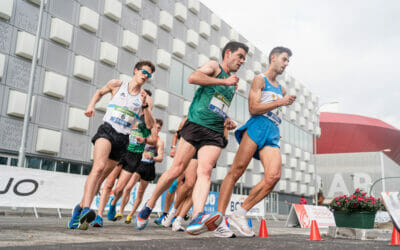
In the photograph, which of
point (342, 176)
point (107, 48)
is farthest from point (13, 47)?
point (342, 176)

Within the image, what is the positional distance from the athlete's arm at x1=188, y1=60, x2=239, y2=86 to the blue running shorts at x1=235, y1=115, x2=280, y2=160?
0.81m

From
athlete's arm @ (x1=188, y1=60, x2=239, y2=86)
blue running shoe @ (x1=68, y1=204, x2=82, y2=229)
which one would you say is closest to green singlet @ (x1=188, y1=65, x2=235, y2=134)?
athlete's arm @ (x1=188, y1=60, x2=239, y2=86)

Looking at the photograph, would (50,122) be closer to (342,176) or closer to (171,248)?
(171,248)

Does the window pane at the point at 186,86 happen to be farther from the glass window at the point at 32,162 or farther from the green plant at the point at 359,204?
the green plant at the point at 359,204

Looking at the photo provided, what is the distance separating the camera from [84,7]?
1731 cm

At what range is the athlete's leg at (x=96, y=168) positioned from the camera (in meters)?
4.45

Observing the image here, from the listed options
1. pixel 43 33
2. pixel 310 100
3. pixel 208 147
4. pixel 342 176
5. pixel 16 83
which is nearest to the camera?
pixel 208 147

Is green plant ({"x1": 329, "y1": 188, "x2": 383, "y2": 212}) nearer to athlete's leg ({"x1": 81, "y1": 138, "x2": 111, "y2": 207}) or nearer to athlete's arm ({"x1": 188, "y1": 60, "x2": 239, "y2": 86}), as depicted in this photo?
athlete's arm ({"x1": 188, "y1": 60, "x2": 239, "y2": 86})

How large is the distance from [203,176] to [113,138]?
1567mm

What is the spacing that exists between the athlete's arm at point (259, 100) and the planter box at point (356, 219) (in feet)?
11.6

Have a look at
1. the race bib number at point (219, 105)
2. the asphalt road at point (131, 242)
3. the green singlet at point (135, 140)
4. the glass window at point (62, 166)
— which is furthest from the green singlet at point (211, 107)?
the glass window at point (62, 166)

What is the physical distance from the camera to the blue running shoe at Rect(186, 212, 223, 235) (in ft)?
10.7

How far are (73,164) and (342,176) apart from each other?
48.4 meters

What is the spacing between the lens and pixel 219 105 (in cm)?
431
